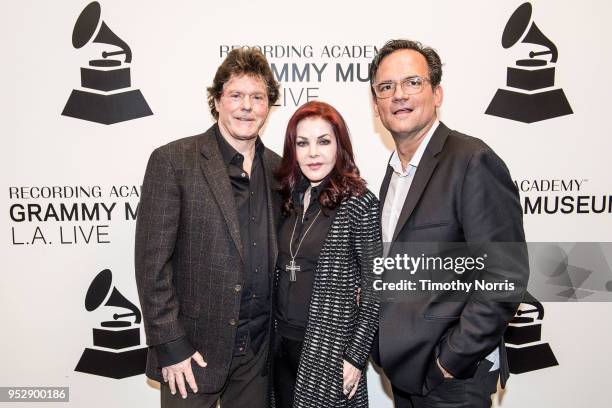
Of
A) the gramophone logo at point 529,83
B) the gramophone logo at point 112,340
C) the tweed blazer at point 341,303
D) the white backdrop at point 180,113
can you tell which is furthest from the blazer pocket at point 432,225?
the gramophone logo at point 112,340

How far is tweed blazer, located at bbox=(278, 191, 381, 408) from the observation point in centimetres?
174

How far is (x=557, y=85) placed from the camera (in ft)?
8.52

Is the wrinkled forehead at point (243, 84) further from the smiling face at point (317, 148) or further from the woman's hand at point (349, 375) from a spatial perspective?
the woman's hand at point (349, 375)

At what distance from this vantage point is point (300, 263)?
72.9 inches

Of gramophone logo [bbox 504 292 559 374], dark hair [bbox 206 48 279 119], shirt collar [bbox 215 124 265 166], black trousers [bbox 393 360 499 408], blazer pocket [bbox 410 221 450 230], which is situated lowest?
gramophone logo [bbox 504 292 559 374]

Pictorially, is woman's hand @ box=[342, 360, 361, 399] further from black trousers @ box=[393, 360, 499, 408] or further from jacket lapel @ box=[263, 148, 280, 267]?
jacket lapel @ box=[263, 148, 280, 267]

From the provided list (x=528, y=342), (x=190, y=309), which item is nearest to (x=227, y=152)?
(x=190, y=309)

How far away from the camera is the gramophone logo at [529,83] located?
2547 mm

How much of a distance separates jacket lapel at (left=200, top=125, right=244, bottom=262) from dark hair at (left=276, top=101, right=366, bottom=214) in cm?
28

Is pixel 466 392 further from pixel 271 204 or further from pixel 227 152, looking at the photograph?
pixel 227 152

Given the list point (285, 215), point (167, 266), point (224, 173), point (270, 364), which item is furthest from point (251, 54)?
point (270, 364)

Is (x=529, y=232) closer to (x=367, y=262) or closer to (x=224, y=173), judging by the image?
(x=367, y=262)

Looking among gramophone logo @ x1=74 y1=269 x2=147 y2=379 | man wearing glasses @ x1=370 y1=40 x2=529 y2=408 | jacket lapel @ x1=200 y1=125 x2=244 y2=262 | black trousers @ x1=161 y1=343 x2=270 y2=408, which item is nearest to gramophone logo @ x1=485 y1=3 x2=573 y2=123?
man wearing glasses @ x1=370 y1=40 x2=529 y2=408

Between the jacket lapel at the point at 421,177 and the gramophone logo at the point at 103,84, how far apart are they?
1.60m
